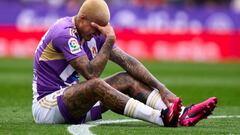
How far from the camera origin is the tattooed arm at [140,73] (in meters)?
9.46

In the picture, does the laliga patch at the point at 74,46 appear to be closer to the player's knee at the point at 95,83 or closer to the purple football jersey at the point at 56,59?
the purple football jersey at the point at 56,59

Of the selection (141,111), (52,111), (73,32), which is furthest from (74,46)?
(141,111)

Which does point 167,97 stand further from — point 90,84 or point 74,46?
point 74,46

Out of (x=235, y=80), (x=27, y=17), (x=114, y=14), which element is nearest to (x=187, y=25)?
(x=114, y=14)

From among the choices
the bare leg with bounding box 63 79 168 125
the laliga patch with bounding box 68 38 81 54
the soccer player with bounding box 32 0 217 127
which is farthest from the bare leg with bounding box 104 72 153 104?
the laliga patch with bounding box 68 38 81 54

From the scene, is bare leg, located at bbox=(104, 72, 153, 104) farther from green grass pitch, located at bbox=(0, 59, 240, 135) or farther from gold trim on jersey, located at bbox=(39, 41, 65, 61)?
gold trim on jersey, located at bbox=(39, 41, 65, 61)

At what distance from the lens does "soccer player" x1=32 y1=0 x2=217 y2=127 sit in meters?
8.86

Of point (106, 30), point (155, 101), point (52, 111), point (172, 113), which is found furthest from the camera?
point (155, 101)

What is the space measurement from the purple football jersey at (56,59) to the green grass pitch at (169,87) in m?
0.48

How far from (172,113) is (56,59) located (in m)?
1.51

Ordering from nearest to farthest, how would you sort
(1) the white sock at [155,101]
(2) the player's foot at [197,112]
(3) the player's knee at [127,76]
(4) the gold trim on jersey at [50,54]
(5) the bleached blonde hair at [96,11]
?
(2) the player's foot at [197,112] < (5) the bleached blonde hair at [96,11] < (4) the gold trim on jersey at [50,54] < (1) the white sock at [155,101] < (3) the player's knee at [127,76]

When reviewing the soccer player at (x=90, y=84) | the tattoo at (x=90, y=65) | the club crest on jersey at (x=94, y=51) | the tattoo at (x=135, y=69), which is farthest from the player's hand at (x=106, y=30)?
the tattoo at (x=135, y=69)

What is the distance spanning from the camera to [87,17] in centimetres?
898

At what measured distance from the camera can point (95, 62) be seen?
8898 millimetres
